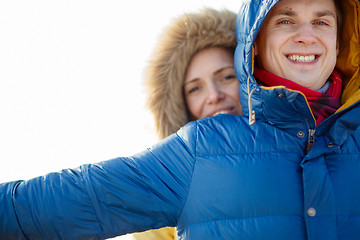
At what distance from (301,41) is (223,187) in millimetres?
846

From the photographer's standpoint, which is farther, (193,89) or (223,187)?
(193,89)

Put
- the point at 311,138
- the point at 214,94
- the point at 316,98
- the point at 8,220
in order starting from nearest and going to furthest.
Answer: the point at 8,220 < the point at 311,138 < the point at 316,98 < the point at 214,94

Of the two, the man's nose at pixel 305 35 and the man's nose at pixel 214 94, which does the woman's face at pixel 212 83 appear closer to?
the man's nose at pixel 214 94

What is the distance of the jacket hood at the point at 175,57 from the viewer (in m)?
2.67

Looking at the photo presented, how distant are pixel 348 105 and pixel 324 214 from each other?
551 millimetres

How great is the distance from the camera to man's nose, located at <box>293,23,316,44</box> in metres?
1.96

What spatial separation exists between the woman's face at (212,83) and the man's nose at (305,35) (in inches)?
28.7

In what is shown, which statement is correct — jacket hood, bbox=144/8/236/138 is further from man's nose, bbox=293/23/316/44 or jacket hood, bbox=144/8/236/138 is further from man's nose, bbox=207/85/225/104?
man's nose, bbox=293/23/316/44

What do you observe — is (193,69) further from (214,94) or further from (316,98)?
(316,98)

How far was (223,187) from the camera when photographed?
1.65m

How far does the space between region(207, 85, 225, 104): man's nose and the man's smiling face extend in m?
0.55

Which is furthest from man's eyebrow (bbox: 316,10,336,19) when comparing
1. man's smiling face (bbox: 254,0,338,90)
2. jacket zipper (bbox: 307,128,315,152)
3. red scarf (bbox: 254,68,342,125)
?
jacket zipper (bbox: 307,128,315,152)

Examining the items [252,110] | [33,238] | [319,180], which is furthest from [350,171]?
[33,238]

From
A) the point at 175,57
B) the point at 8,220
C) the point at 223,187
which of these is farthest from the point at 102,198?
the point at 175,57
